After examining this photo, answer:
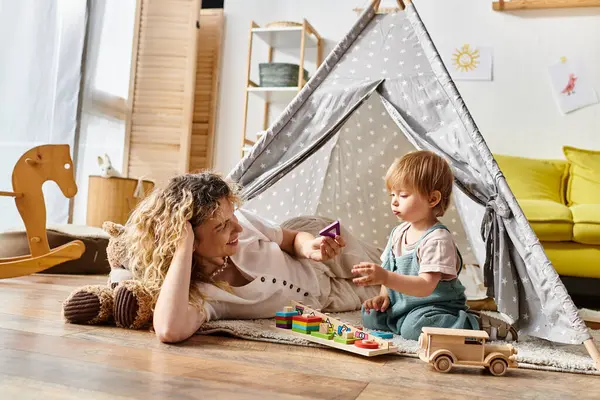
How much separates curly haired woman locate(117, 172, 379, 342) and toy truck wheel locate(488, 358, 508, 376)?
20.0 inches

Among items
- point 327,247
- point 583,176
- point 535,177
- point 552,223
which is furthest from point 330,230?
point 583,176

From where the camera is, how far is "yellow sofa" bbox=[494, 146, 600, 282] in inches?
111

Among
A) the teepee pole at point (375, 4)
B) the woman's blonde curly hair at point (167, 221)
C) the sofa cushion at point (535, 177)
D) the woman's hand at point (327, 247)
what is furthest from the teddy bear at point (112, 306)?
the sofa cushion at point (535, 177)

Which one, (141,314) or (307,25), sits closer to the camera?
(141,314)

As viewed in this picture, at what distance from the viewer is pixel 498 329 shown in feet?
5.39

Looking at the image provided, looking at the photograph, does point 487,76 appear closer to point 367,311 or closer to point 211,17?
point 211,17

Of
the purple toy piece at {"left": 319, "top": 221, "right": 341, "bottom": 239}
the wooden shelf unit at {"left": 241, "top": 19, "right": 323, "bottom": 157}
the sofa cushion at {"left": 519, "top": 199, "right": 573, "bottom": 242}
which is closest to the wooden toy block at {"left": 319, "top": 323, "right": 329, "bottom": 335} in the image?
the purple toy piece at {"left": 319, "top": 221, "right": 341, "bottom": 239}

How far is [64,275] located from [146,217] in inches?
63.6

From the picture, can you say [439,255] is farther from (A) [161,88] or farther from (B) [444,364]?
(A) [161,88]

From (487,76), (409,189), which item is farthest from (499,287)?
(487,76)

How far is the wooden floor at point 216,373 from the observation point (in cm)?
101

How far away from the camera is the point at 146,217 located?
1551 mm

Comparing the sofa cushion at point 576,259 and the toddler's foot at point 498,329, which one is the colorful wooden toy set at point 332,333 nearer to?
the toddler's foot at point 498,329

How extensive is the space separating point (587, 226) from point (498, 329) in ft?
4.76
